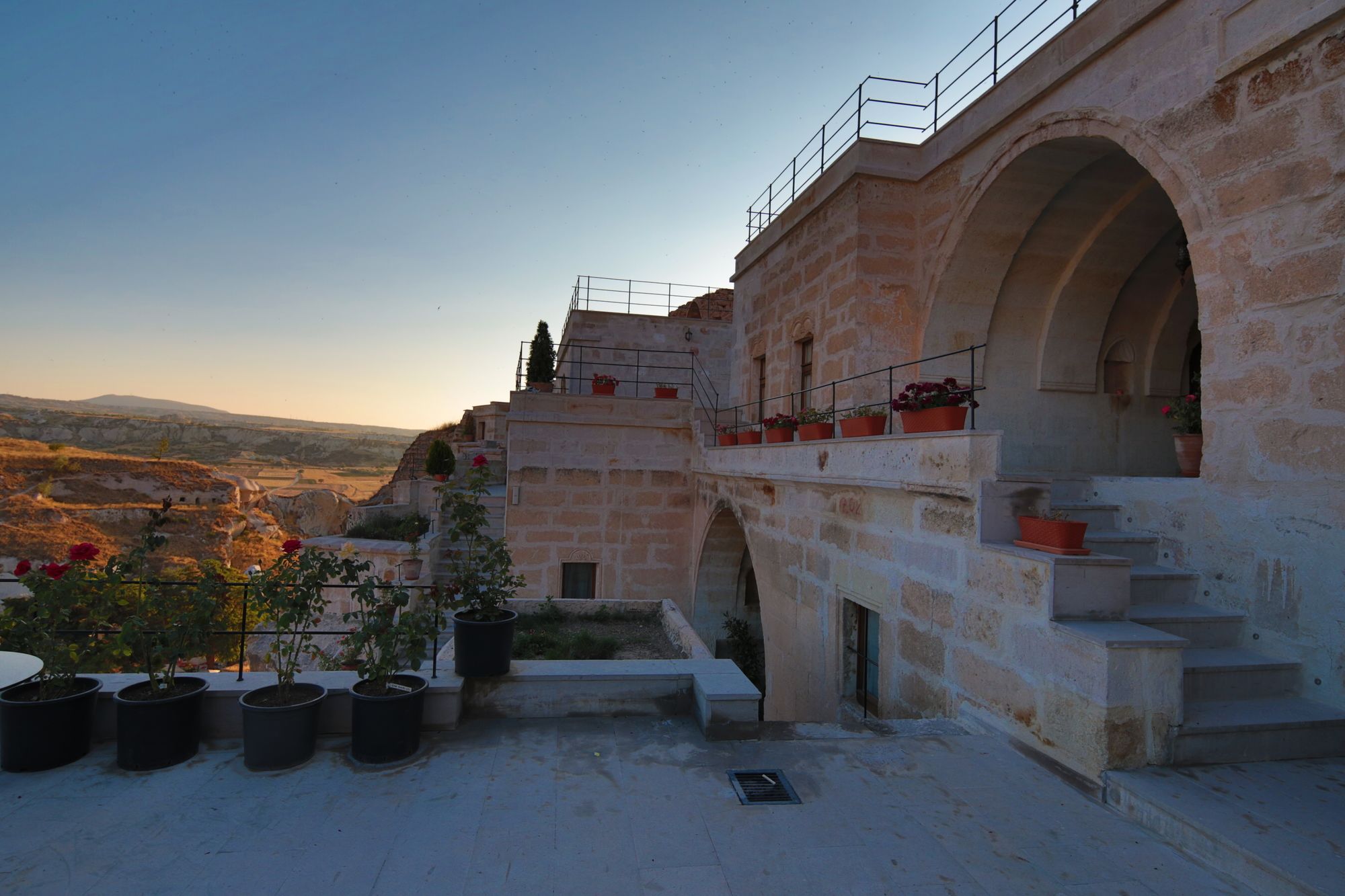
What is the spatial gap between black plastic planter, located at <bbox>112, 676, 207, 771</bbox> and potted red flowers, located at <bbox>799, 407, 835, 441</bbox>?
589cm

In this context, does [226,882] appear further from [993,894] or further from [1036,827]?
[1036,827]

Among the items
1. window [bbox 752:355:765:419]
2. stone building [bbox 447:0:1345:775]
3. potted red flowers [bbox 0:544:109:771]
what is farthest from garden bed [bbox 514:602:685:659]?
window [bbox 752:355:765:419]

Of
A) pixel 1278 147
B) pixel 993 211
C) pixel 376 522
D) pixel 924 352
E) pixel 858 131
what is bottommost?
pixel 376 522

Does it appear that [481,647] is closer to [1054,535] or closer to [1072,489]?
[1054,535]

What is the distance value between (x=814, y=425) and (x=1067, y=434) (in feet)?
12.1

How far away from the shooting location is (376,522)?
18.2 m

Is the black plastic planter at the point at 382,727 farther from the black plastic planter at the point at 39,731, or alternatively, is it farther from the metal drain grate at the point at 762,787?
the metal drain grate at the point at 762,787

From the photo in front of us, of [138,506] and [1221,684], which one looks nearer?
[1221,684]

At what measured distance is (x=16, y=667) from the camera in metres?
3.21

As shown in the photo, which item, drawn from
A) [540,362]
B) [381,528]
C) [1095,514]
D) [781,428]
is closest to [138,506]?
[381,528]

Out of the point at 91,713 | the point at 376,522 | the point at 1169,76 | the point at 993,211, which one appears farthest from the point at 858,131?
the point at 376,522

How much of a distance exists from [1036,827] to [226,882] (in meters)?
3.50

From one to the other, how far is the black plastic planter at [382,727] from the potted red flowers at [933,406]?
4291 mm

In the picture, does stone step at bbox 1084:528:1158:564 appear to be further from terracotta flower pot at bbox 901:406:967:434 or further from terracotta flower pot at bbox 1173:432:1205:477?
terracotta flower pot at bbox 901:406:967:434
